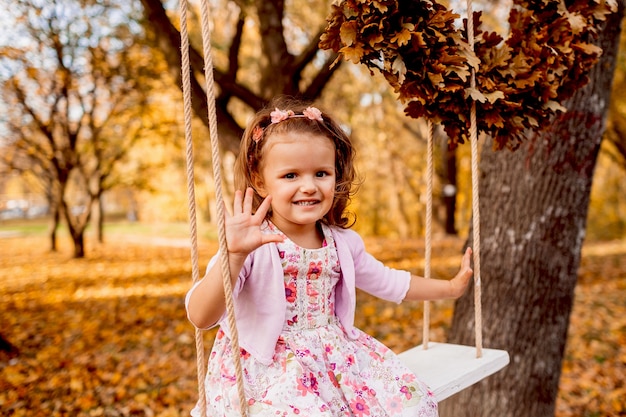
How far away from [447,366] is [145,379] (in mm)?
3207

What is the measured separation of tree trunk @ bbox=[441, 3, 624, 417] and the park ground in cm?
139

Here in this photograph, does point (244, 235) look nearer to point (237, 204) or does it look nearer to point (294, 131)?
point (237, 204)

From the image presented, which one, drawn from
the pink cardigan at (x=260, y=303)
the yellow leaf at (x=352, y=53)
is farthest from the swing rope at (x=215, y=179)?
the yellow leaf at (x=352, y=53)

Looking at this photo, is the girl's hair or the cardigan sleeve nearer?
the girl's hair

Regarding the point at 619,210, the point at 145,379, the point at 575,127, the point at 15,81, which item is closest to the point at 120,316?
the point at 145,379

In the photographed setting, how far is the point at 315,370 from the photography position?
5.86 feet

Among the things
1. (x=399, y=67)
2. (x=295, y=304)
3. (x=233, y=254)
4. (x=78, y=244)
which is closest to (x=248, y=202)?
(x=233, y=254)

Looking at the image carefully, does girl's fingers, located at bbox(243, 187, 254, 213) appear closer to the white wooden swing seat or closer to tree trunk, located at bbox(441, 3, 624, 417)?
the white wooden swing seat

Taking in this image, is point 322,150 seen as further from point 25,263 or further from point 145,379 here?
point 25,263

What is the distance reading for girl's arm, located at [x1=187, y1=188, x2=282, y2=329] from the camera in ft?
5.17

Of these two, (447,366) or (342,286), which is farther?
(447,366)

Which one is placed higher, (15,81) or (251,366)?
(15,81)

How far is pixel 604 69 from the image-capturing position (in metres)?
2.84

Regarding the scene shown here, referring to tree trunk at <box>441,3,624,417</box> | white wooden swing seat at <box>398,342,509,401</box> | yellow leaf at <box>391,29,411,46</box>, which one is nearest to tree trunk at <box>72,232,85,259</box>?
tree trunk at <box>441,3,624,417</box>
